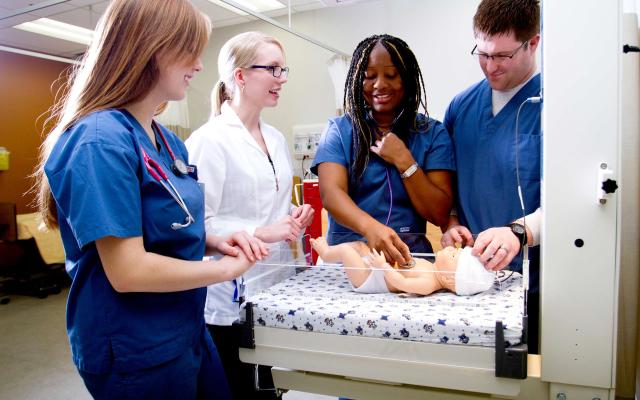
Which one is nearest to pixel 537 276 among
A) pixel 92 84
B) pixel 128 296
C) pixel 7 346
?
pixel 128 296

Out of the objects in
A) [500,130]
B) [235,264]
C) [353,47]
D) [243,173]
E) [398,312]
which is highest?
[353,47]

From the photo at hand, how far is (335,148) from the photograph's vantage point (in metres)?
1.55

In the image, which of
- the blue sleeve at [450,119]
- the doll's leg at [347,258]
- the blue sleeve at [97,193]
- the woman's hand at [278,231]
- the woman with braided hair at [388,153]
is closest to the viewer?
the blue sleeve at [97,193]

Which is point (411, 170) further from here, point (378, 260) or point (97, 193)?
point (97, 193)

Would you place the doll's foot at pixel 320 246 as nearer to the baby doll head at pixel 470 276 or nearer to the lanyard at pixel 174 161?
the baby doll head at pixel 470 276

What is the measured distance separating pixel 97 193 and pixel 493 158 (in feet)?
3.68

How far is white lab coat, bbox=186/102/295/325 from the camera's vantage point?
1525mm

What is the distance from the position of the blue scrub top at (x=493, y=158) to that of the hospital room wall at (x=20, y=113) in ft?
17.6

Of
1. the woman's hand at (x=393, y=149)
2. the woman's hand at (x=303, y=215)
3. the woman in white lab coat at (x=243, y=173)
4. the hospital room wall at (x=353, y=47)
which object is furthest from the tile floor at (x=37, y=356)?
the hospital room wall at (x=353, y=47)

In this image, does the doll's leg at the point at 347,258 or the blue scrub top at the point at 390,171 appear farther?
the blue scrub top at the point at 390,171

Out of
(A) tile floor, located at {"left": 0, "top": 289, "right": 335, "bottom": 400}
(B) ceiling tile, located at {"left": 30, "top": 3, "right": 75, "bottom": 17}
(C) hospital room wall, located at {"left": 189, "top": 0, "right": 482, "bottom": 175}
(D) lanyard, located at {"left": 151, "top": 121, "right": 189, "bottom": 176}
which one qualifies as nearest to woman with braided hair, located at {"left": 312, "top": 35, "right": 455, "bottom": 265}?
(D) lanyard, located at {"left": 151, "top": 121, "right": 189, "bottom": 176}

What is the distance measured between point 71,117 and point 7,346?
3.23 meters

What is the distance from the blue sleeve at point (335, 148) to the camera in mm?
1539

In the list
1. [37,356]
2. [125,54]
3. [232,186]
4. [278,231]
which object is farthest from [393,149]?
[37,356]
